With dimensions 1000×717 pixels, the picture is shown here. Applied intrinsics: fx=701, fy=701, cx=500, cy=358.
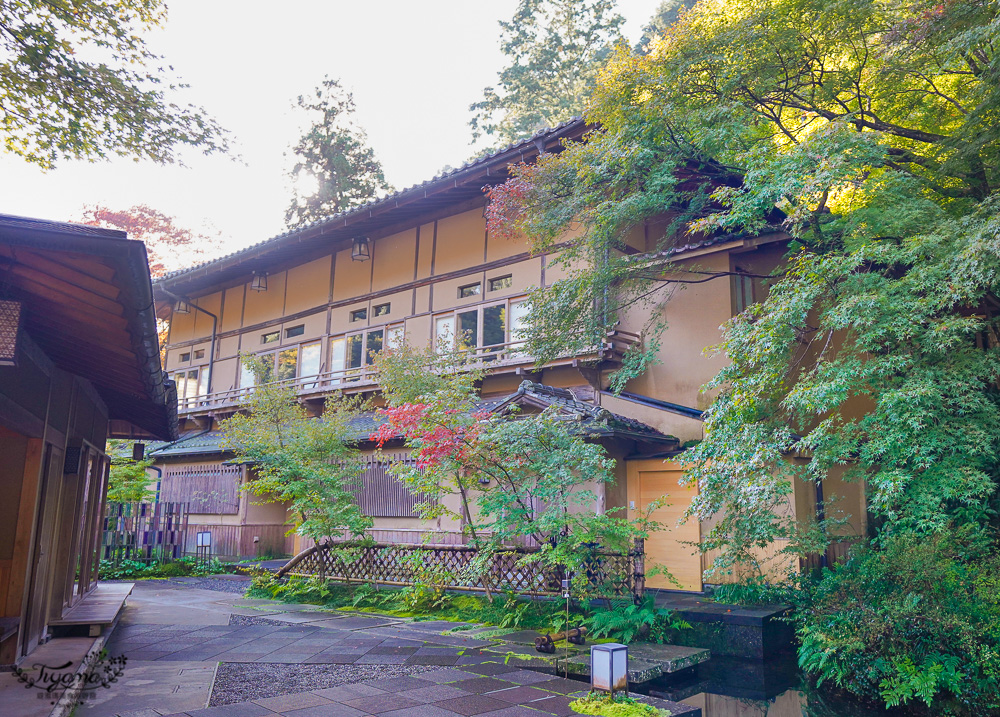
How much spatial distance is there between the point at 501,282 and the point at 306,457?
611cm

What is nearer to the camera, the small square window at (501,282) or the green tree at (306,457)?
the green tree at (306,457)

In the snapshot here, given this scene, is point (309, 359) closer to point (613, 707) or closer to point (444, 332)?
point (444, 332)

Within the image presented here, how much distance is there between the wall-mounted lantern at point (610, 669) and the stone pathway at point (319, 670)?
37 centimetres

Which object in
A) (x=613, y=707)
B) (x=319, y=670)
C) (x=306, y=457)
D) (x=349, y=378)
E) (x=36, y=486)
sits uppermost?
(x=349, y=378)

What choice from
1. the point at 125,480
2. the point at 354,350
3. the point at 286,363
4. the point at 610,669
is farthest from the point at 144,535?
the point at 610,669

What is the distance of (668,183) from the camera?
11062 millimetres

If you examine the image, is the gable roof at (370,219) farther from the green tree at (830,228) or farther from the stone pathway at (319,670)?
the stone pathway at (319,670)

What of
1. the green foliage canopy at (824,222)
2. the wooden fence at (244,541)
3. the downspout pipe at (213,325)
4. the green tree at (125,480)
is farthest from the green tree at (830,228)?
the downspout pipe at (213,325)

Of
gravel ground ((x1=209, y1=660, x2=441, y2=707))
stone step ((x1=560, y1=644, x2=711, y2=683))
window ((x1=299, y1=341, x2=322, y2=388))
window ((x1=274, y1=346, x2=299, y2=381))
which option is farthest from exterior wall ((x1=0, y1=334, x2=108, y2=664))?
window ((x1=274, y1=346, x2=299, y2=381))

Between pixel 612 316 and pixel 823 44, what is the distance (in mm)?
5553

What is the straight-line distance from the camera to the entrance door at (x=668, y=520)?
1284cm

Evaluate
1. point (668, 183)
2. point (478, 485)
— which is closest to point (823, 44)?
point (668, 183)

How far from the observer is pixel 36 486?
6.64 metres

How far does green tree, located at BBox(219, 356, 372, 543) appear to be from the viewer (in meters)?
13.0
